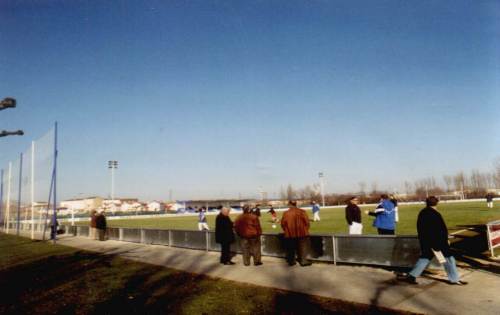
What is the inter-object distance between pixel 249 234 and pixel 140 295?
379 cm

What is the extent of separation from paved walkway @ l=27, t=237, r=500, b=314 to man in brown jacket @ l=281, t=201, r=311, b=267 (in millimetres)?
294

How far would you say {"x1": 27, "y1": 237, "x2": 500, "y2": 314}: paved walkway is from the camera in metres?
6.16

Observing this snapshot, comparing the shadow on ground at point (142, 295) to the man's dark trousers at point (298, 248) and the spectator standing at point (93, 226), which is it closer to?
the man's dark trousers at point (298, 248)

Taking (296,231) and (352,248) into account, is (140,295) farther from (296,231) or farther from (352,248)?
(352,248)

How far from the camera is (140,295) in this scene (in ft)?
25.5

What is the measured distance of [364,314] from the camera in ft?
19.0

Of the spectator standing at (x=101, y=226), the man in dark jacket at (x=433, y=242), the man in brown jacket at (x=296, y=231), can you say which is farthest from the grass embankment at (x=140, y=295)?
the spectator standing at (x=101, y=226)

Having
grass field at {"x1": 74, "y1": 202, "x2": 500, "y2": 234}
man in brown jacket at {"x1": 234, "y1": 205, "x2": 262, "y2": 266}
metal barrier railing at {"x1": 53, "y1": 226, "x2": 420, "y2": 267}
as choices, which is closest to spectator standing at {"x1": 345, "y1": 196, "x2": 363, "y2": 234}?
metal barrier railing at {"x1": 53, "y1": 226, "x2": 420, "y2": 267}

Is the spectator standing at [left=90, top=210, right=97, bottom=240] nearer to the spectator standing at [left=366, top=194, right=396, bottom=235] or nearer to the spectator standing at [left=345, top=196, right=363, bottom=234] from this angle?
the spectator standing at [left=345, top=196, right=363, bottom=234]

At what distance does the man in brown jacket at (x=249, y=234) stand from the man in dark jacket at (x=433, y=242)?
175 inches

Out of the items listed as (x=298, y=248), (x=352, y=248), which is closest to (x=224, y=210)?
(x=298, y=248)

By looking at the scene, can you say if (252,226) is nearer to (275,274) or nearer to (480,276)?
(275,274)

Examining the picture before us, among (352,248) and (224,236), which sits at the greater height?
(224,236)

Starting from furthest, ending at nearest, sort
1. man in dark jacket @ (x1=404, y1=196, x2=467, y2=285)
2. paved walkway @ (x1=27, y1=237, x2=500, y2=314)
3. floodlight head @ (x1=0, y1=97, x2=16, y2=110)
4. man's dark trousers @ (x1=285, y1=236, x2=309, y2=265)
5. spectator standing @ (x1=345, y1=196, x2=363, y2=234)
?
spectator standing @ (x1=345, y1=196, x2=363, y2=234), man's dark trousers @ (x1=285, y1=236, x2=309, y2=265), man in dark jacket @ (x1=404, y1=196, x2=467, y2=285), floodlight head @ (x1=0, y1=97, x2=16, y2=110), paved walkway @ (x1=27, y1=237, x2=500, y2=314)
